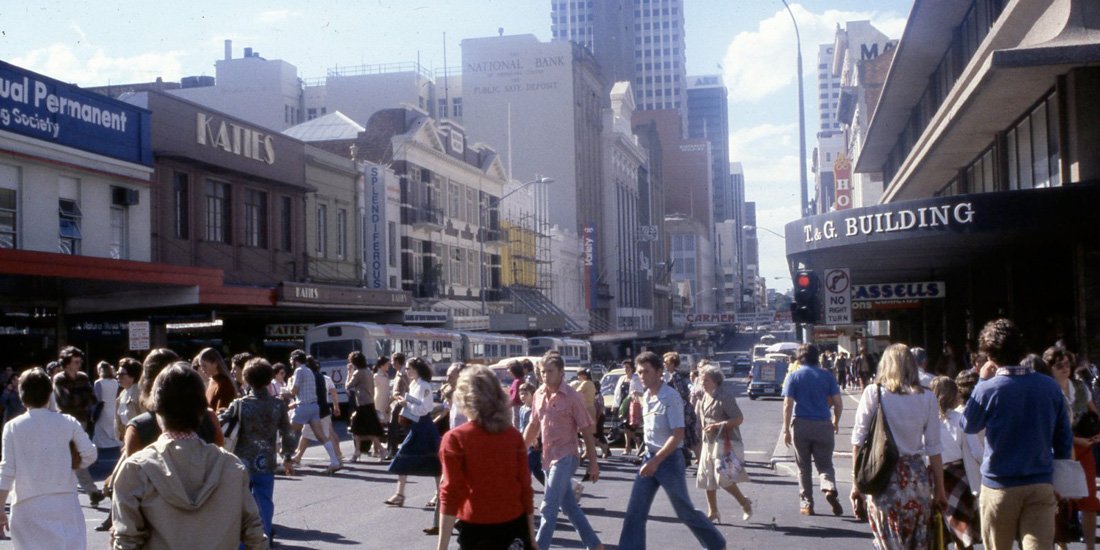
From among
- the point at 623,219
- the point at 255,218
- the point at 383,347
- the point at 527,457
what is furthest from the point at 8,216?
the point at 623,219

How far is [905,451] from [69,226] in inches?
1059

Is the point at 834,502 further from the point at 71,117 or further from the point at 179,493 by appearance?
the point at 71,117

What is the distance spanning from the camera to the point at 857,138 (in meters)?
64.6

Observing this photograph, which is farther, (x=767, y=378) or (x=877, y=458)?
(x=767, y=378)

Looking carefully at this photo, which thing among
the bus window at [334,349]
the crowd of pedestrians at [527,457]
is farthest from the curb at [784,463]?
the bus window at [334,349]

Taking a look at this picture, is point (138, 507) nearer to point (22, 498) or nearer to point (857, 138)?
point (22, 498)

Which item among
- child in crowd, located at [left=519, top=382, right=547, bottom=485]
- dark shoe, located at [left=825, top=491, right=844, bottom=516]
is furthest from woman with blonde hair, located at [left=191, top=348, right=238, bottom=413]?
dark shoe, located at [left=825, top=491, right=844, bottom=516]

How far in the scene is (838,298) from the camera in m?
19.9

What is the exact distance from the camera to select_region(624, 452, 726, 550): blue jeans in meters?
8.98

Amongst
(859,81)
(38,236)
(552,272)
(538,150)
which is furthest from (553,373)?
(538,150)

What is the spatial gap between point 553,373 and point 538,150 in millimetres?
77735

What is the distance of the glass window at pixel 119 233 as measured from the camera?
32.2 meters

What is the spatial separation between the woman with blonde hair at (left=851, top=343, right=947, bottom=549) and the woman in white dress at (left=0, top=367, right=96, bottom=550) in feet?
16.7

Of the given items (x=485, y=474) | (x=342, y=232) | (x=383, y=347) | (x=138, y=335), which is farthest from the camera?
(x=342, y=232)
